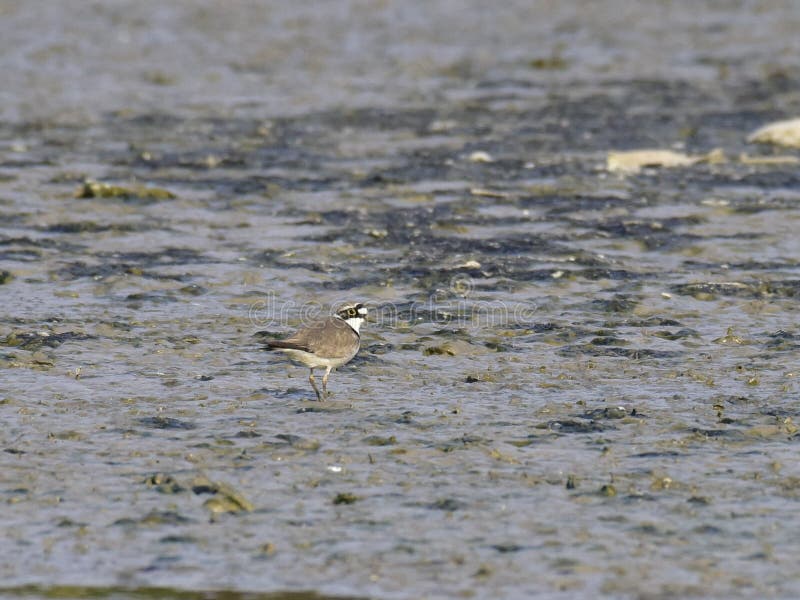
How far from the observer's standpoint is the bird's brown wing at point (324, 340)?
37.2 feet

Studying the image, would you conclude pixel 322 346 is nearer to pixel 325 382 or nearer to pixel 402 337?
pixel 325 382

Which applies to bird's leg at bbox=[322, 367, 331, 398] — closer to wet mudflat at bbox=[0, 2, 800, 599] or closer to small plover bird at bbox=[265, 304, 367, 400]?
small plover bird at bbox=[265, 304, 367, 400]

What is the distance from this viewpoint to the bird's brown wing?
1134cm

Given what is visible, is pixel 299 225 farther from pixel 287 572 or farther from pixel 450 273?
pixel 287 572

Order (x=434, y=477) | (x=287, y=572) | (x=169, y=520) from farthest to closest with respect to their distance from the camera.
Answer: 1. (x=434, y=477)
2. (x=169, y=520)
3. (x=287, y=572)

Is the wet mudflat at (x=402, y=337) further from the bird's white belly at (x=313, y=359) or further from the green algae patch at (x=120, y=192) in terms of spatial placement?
the bird's white belly at (x=313, y=359)

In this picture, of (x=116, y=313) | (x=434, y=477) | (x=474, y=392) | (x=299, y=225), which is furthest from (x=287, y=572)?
(x=299, y=225)

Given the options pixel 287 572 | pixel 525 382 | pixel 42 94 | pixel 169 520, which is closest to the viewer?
pixel 287 572

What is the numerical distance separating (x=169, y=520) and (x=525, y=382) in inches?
159

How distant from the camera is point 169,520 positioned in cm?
876

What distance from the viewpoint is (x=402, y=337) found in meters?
13.4

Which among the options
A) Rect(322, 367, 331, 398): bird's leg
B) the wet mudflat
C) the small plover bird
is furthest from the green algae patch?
Rect(322, 367, 331, 398): bird's leg

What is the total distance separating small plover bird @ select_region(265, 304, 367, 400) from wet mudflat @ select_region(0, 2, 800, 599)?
0.30 m

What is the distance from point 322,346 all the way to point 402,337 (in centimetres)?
204
